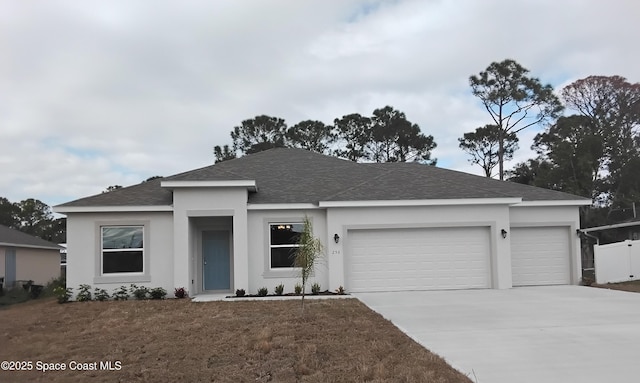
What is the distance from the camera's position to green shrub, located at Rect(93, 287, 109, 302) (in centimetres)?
1576

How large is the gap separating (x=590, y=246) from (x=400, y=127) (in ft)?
58.1

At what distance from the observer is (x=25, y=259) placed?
90.3ft

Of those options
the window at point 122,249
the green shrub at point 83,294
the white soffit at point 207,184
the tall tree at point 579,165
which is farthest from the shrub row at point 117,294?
the tall tree at point 579,165

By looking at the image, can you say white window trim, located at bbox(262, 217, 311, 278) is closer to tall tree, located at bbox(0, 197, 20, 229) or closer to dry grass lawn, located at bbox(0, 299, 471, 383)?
dry grass lawn, located at bbox(0, 299, 471, 383)

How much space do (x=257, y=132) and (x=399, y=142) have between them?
1164 cm

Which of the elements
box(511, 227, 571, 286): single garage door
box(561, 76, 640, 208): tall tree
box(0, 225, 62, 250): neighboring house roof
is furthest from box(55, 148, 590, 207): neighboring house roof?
box(561, 76, 640, 208): tall tree

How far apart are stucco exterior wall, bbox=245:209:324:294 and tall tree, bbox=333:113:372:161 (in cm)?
2681

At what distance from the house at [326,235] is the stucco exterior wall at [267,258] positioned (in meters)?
0.03

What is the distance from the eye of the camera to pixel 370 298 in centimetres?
1479

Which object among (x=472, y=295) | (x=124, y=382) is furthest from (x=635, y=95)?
(x=124, y=382)

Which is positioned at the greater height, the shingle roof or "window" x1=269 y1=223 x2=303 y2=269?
the shingle roof

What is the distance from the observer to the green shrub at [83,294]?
15.8 meters

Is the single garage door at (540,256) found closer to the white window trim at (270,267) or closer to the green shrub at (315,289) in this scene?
the green shrub at (315,289)

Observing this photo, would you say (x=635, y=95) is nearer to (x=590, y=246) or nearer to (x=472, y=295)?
(x=590, y=246)
